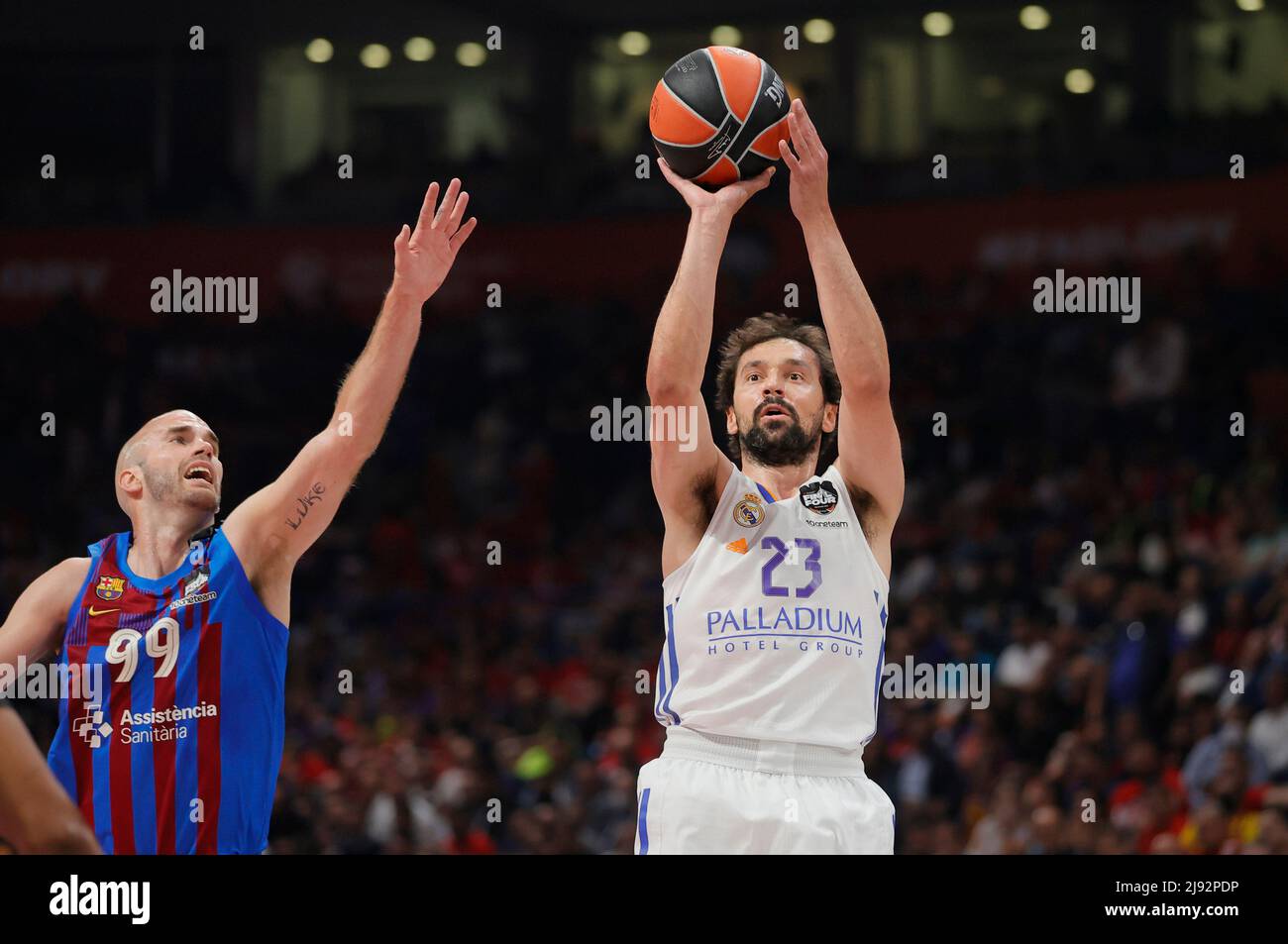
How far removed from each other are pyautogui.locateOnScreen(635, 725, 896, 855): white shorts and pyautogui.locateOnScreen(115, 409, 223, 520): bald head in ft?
5.78

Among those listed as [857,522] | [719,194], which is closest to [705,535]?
[857,522]

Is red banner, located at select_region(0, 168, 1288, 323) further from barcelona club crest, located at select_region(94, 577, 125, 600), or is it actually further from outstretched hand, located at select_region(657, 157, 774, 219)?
barcelona club crest, located at select_region(94, 577, 125, 600)

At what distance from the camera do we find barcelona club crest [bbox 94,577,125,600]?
5617 mm

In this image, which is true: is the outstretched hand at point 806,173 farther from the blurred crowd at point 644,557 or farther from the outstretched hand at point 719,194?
the blurred crowd at point 644,557

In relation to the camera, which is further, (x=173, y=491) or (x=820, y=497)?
(x=173, y=491)

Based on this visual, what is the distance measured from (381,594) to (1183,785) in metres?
6.97

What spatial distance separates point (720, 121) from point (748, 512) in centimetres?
130

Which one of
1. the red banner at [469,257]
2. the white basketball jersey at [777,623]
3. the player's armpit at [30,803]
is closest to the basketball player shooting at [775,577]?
the white basketball jersey at [777,623]

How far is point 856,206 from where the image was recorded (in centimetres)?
1591

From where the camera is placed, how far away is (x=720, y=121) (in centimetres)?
581

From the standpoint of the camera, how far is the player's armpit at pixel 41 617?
5.54m

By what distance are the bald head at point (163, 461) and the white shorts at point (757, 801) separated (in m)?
1.76

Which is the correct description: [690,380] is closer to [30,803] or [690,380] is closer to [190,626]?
[190,626]
